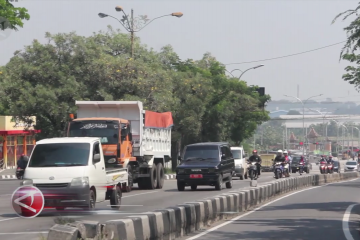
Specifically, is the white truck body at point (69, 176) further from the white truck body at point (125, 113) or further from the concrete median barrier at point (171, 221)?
the white truck body at point (125, 113)

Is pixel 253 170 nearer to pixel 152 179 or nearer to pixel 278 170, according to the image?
pixel 278 170

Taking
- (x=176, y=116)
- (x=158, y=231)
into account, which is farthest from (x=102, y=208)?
(x=176, y=116)

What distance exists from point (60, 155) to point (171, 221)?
5490 millimetres

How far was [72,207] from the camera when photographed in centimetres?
1642

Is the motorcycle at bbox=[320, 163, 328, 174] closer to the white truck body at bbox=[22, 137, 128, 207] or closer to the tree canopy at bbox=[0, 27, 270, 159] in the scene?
the tree canopy at bbox=[0, 27, 270, 159]

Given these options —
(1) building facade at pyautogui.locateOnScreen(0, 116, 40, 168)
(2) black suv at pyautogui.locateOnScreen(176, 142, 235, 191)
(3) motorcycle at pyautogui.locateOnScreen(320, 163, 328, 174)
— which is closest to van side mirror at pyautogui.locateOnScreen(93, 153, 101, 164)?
(2) black suv at pyautogui.locateOnScreen(176, 142, 235, 191)

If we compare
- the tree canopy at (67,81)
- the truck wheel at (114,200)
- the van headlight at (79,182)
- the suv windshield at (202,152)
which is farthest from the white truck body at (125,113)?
the tree canopy at (67,81)

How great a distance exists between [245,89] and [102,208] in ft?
137

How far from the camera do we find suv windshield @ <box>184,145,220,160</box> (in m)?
28.7

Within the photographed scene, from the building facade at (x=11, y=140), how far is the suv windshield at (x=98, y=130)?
107ft

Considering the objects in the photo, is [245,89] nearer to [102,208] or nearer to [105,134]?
[105,134]

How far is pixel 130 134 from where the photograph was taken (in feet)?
83.1

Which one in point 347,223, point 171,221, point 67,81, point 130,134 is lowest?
point 347,223

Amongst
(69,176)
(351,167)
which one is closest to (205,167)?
(69,176)
